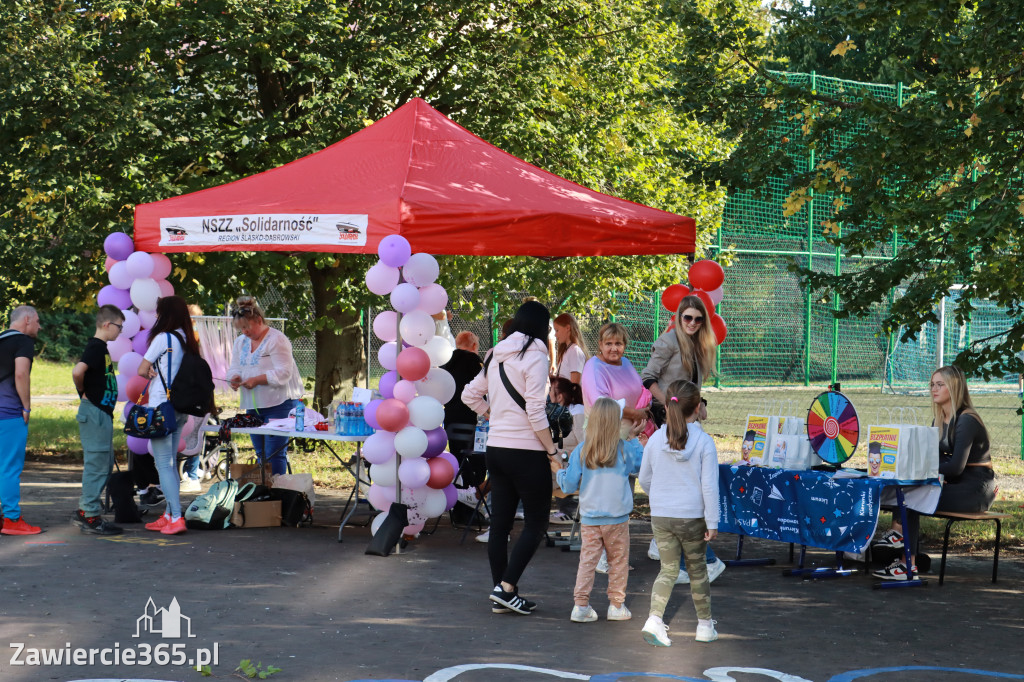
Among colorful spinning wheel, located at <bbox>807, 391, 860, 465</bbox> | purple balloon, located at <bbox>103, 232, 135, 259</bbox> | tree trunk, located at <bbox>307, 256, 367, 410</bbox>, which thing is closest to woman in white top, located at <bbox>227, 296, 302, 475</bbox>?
purple balloon, located at <bbox>103, 232, 135, 259</bbox>

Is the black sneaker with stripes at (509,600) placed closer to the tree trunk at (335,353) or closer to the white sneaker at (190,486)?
the white sneaker at (190,486)

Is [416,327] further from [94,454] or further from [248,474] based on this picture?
[94,454]

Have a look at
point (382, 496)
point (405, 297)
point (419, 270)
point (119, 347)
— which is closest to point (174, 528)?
point (382, 496)

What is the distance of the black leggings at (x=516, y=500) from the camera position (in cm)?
662

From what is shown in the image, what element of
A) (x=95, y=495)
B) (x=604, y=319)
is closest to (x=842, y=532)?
(x=95, y=495)

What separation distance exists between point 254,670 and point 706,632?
2412 millimetres

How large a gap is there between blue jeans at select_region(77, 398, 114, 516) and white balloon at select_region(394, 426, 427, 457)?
2.45 metres

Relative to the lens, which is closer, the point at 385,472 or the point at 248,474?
the point at 385,472

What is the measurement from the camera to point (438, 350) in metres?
9.16

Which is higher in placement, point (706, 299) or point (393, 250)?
point (393, 250)

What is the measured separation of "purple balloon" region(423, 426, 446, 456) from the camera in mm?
8781

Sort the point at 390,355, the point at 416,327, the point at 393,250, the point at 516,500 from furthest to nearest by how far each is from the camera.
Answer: the point at 390,355, the point at 416,327, the point at 393,250, the point at 516,500

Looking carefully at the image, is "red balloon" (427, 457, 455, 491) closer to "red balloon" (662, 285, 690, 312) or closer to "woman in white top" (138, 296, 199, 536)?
"woman in white top" (138, 296, 199, 536)

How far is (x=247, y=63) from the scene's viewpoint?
1319 centimetres
